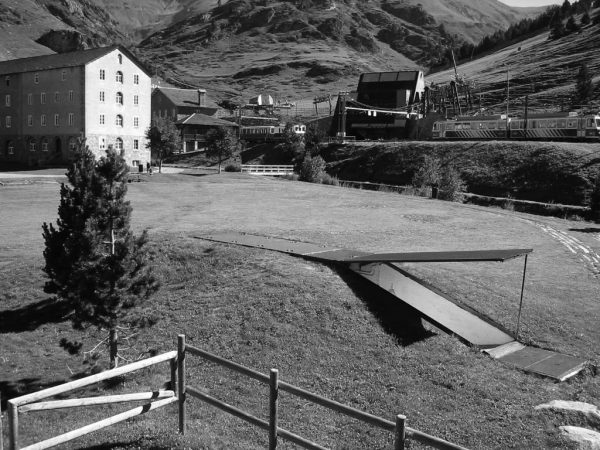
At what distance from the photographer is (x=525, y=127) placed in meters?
73.2

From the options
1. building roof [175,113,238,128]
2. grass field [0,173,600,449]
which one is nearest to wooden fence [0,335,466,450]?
grass field [0,173,600,449]

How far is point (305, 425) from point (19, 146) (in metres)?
70.0

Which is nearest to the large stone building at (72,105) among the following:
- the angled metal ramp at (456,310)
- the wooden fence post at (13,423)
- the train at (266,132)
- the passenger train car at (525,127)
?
the train at (266,132)

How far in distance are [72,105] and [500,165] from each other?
46.2m

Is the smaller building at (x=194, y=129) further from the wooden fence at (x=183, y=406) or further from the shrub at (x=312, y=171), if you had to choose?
the wooden fence at (x=183, y=406)

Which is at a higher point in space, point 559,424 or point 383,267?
point 383,267

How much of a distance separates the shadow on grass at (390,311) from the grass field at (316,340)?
2.2 inches

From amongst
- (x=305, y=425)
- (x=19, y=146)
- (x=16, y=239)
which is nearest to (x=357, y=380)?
(x=305, y=425)

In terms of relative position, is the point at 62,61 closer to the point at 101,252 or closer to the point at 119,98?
the point at 119,98

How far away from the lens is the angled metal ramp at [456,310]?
14578mm

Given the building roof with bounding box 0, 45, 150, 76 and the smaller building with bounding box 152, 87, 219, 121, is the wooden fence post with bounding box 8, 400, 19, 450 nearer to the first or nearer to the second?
the building roof with bounding box 0, 45, 150, 76

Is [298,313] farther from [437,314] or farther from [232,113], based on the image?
[232,113]

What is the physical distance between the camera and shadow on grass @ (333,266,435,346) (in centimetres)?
1527

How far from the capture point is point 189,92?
113188mm
